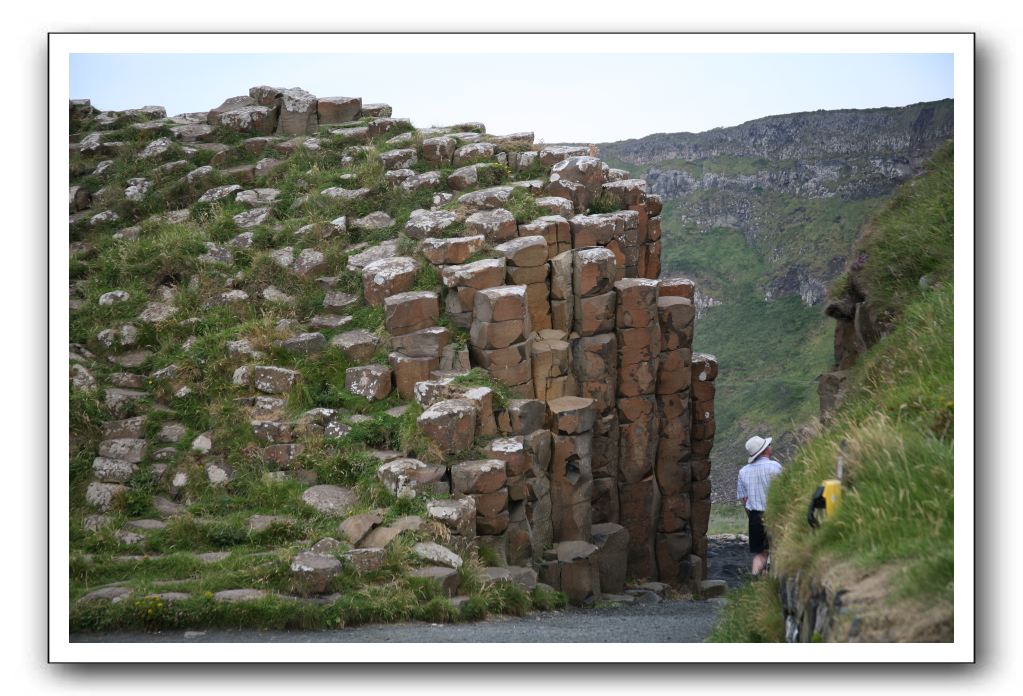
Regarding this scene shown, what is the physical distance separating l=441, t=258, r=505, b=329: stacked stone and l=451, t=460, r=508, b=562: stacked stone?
3641 millimetres

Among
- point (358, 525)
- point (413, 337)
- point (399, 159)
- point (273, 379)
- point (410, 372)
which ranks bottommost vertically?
point (358, 525)

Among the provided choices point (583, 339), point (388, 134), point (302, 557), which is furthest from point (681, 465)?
point (302, 557)

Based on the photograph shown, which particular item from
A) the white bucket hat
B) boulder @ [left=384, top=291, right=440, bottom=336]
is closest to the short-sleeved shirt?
the white bucket hat

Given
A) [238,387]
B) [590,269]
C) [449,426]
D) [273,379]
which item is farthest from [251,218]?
[449,426]

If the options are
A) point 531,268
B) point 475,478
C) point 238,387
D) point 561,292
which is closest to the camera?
point 475,478

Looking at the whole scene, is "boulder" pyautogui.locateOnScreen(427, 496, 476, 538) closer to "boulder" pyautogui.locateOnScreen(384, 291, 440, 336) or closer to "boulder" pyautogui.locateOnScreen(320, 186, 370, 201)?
"boulder" pyautogui.locateOnScreen(384, 291, 440, 336)

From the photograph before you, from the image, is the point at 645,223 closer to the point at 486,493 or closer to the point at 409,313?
the point at 409,313

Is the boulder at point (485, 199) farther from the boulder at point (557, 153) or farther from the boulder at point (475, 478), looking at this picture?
the boulder at point (475, 478)

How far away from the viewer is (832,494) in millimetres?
11133

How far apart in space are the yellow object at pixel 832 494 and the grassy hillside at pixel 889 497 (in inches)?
4.5

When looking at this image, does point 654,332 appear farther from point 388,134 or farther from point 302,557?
point 302,557

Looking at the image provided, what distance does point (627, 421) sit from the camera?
2403 centimetres

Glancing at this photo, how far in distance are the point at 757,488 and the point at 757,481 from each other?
97 millimetres

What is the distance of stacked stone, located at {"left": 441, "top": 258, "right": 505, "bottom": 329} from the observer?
19.8 m
